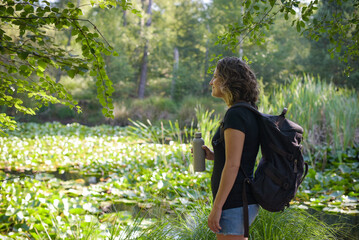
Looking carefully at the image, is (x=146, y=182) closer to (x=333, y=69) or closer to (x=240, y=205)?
(x=240, y=205)

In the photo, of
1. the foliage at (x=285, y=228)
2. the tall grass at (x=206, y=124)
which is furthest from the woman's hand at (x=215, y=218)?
the tall grass at (x=206, y=124)

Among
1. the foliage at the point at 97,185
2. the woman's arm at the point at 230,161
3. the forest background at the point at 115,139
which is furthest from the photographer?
the foliage at the point at 97,185

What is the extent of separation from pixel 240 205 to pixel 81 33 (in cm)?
124

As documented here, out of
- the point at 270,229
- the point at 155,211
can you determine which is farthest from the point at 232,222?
the point at 155,211

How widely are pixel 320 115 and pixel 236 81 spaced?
19.2ft

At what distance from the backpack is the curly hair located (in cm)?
11

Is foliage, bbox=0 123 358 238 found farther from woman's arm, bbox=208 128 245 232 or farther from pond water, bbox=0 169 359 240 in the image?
woman's arm, bbox=208 128 245 232

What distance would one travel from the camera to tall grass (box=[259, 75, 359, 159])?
621 centimetres

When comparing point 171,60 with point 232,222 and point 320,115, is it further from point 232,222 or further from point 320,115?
→ point 232,222

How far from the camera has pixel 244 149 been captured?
174cm

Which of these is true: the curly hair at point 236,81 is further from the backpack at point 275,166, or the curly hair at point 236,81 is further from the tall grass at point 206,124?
the tall grass at point 206,124

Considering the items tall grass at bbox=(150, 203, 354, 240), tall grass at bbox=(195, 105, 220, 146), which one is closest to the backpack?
tall grass at bbox=(150, 203, 354, 240)

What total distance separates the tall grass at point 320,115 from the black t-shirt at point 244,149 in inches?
172

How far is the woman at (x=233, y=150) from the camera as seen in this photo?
65.1 inches
